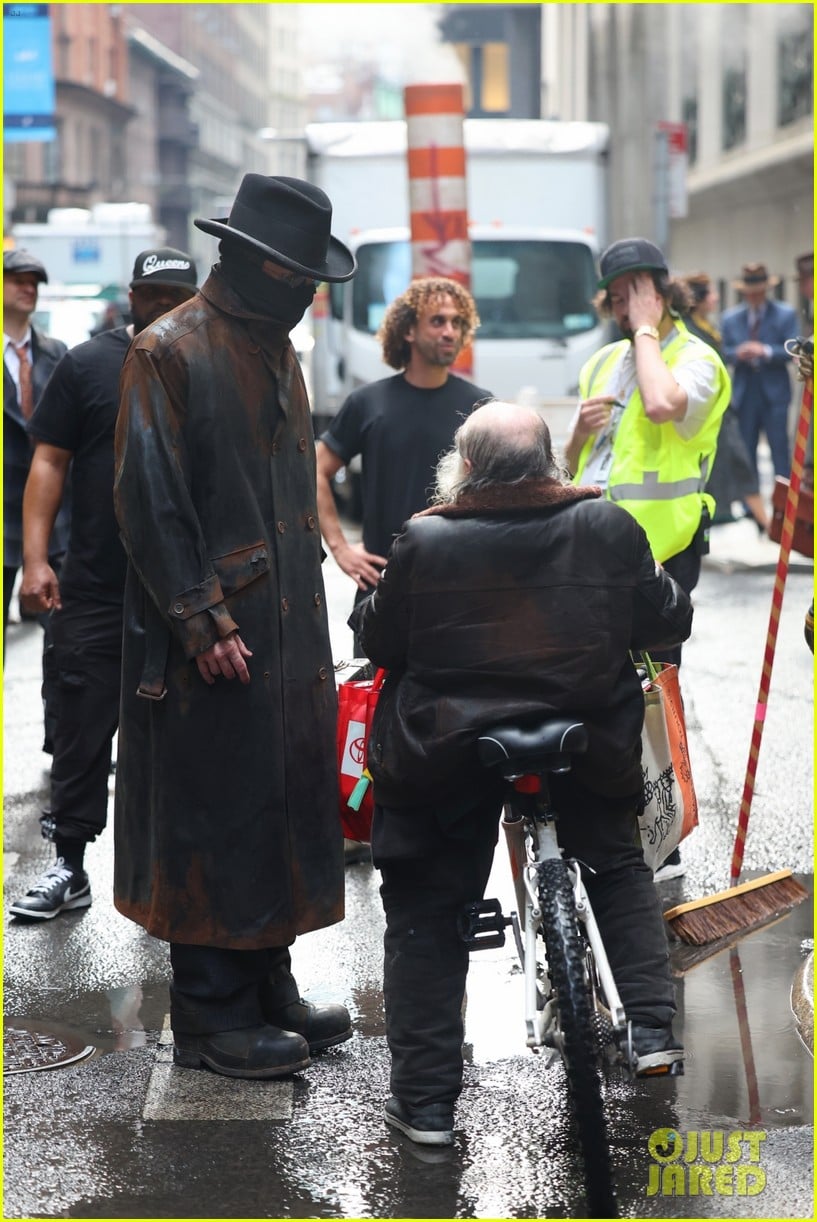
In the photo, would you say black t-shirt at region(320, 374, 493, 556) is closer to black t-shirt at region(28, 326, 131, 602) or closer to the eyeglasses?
black t-shirt at region(28, 326, 131, 602)

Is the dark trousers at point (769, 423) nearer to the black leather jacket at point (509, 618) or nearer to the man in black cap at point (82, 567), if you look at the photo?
the man in black cap at point (82, 567)

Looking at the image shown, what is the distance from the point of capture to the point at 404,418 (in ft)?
20.4

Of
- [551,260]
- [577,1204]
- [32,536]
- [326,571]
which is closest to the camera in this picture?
[577,1204]

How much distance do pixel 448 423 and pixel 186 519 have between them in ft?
6.70

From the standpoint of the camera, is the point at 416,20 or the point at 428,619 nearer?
the point at 428,619

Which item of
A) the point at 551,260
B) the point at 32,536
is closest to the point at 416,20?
the point at 551,260

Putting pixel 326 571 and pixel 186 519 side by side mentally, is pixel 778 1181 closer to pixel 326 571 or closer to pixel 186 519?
pixel 186 519

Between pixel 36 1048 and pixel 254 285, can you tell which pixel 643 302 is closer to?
pixel 254 285

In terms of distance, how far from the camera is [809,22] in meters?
27.2

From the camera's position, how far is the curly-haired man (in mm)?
6152

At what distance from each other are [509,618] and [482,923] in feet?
2.34

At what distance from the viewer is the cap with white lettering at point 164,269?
5.64 meters

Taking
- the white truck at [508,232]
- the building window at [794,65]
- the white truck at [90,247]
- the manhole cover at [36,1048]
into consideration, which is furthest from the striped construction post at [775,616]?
the white truck at [90,247]

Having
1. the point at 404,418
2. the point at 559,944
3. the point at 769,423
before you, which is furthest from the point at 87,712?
the point at 769,423
